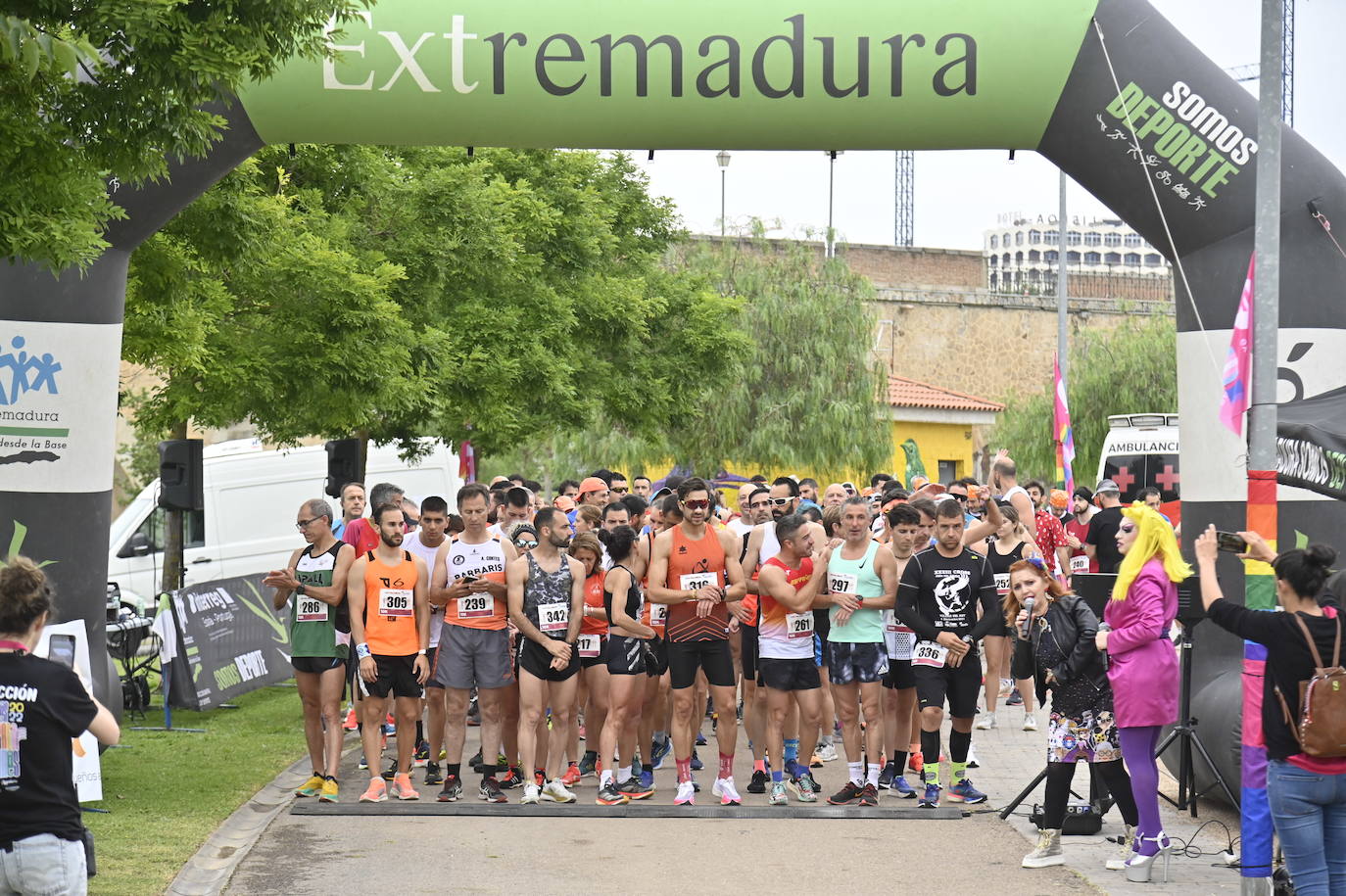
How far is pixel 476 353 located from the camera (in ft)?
70.7

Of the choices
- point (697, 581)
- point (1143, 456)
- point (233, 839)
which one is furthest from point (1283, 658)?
point (1143, 456)

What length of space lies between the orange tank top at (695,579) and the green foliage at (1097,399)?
35606mm

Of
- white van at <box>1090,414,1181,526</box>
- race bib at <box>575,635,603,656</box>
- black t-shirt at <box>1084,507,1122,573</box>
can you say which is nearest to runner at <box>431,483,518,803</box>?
race bib at <box>575,635,603,656</box>

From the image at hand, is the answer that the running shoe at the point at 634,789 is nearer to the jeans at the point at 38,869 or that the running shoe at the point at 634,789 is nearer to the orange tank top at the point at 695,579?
the orange tank top at the point at 695,579

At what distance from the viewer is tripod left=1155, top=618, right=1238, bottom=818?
10422 millimetres

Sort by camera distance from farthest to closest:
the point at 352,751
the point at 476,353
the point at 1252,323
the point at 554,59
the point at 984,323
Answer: the point at 984,323 < the point at 476,353 < the point at 352,751 < the point at 554,59 < the point at 1252,323

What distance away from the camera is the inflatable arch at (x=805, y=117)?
10.4m

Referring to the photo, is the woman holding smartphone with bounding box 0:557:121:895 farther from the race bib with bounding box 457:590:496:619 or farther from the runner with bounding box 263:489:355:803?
the race bib with bounding box 457:590:496:619

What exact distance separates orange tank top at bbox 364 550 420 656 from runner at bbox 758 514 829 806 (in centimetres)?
230

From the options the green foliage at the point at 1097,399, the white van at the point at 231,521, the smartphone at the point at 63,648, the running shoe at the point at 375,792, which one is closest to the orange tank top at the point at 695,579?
the running shoe at the point at 375,792

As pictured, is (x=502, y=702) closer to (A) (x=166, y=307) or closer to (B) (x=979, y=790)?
(B) (x=979, y=790)

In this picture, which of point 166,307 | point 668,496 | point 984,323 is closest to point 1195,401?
point 668,496

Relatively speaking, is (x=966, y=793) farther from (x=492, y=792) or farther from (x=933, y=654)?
(x=492, y=792)

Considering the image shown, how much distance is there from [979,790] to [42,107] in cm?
734
